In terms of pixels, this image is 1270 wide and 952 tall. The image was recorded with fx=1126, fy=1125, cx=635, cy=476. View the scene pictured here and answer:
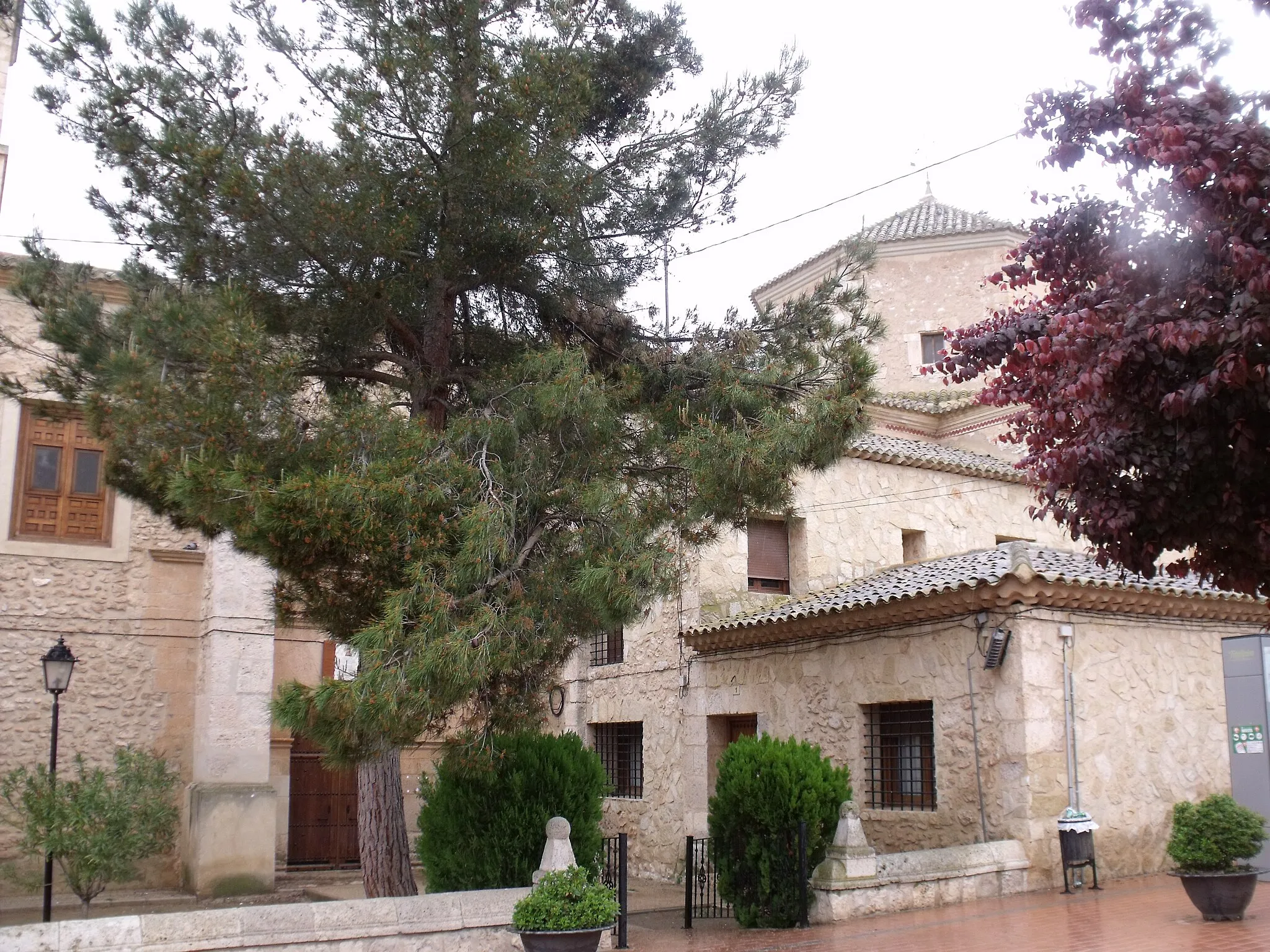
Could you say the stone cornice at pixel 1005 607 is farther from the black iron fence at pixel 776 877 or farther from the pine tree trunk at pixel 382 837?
the pine tree trunk at pixel 382 837

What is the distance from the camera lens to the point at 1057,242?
580 cm

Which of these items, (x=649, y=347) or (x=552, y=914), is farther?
(x=649, y=347)

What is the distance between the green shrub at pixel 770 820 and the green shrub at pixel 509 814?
1.27 meters

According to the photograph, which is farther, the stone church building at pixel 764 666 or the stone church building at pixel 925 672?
the stone church building at pixel 764 666

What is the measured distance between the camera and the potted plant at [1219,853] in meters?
8.98

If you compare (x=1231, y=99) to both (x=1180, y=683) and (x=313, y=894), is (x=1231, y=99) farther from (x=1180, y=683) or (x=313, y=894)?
(x=313, y=894)

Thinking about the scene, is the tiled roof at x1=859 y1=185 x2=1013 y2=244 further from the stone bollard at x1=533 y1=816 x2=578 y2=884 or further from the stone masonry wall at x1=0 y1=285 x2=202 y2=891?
the stone bollard at x1=533 y1=816 x2=578 y2=884

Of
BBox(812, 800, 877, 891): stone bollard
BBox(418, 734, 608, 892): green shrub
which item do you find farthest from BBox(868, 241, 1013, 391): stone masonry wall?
BBox(418, 734, 608, 892): green shrub

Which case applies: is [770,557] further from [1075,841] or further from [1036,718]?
[1075,841]

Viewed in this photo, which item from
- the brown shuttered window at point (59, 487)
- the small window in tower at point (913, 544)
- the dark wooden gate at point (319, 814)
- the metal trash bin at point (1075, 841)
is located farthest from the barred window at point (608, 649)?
the metal trash bin at point (1075, 841)

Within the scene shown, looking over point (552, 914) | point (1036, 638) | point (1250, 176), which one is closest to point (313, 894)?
point (552, 914)

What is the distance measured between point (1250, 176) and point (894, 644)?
8313mm

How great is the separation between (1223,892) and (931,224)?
14886mm

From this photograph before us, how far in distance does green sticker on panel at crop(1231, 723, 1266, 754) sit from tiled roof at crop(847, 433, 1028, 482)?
4559 mm
